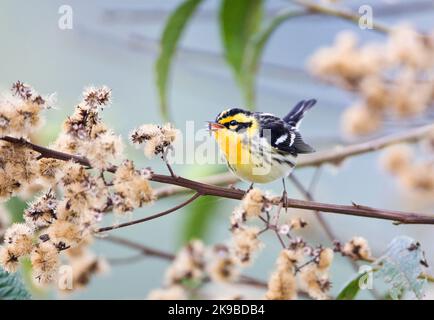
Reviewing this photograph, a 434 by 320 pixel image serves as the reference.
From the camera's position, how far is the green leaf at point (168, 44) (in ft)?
4.21

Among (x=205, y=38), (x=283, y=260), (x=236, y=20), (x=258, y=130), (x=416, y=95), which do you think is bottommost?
(x=283, y=260)

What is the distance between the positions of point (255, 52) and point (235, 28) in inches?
2.4

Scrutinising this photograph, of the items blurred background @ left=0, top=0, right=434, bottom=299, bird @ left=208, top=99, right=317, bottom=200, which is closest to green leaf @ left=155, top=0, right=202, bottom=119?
blurred background @ left=0, top=0, right=434, bottom=299

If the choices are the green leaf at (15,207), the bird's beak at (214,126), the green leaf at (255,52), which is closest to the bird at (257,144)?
the bird's beak at (214,126)

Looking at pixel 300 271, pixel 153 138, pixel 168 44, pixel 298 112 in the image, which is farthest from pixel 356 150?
pixel 153 138

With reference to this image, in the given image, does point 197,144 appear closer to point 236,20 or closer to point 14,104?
point 236,20

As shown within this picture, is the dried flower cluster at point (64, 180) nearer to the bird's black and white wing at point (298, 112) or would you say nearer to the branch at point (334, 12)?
the bird's black and white wing at point (298, 112)

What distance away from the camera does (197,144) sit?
3.99 ft

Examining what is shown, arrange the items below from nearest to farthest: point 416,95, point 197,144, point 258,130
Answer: point 258,130 → point 197,144 → point 416,95

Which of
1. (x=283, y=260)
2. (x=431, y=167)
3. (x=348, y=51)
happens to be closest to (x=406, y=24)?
(x=348, y=51)

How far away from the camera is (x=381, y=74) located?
5.00 ft

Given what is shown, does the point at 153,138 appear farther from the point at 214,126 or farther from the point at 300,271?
the point at 214,126

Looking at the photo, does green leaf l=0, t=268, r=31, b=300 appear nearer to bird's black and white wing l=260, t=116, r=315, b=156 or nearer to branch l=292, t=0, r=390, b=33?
bird's black and white wing l=260, t=116, r=315, b=156

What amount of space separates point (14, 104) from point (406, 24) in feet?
3.40
